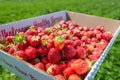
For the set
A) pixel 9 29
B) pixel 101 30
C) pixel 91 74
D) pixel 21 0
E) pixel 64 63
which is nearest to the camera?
pixel 91 74

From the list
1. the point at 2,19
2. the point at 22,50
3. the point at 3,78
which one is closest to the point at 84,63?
the point at 22,50

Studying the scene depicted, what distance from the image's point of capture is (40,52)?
87.6 inches

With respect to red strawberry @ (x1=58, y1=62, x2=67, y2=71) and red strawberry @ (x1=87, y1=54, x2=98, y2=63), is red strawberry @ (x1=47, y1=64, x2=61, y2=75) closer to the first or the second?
red strawberry @ (x1=58, y1=62, x2=67, y2=71)

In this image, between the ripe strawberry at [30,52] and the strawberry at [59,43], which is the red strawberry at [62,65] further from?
the ripe strawberry at [30,52]

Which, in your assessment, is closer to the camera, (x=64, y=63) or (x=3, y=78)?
(x=64, y=63)

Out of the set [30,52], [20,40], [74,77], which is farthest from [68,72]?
[20,40]

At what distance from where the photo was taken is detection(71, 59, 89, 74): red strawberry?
2.00 meters

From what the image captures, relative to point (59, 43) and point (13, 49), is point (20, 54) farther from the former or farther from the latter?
point (59, 43)

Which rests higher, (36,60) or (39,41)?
(39,41)

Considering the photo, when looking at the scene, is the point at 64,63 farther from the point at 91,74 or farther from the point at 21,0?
the point at 21,0

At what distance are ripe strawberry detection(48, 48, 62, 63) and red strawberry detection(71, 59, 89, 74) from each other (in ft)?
0.52

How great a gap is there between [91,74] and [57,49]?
0.49 metres

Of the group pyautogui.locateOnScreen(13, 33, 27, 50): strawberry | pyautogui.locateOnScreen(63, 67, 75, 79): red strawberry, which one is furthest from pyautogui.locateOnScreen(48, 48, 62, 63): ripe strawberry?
pyautogui.locateOnScreen(13, 33, 27, 50): strawberry

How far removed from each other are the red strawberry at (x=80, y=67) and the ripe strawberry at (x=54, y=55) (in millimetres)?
159
